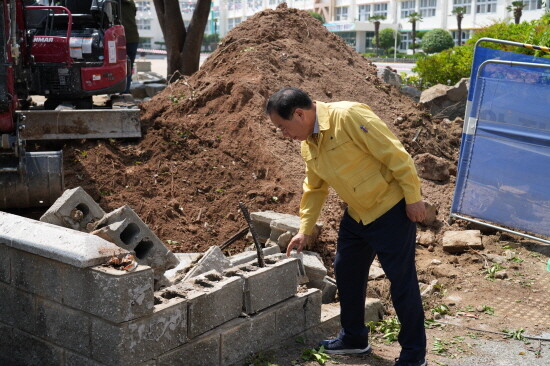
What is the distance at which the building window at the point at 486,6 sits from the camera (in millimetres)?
66188

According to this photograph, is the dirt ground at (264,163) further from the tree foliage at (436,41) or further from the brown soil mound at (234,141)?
the tree foliage at (436,41)

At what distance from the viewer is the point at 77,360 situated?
431cm

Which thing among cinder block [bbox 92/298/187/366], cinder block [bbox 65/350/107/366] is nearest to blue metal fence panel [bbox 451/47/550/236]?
cinder block [bbox 92/298/187/366]

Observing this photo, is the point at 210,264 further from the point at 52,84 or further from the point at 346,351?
the point at 52,84

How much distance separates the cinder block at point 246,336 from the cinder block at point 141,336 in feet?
1.21

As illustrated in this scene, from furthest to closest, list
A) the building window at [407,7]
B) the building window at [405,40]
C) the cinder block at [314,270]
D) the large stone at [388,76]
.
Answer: the building window at [407,7]
the building window at [405,40]
the large stone at [388,76]
the cinder block at [314,270]

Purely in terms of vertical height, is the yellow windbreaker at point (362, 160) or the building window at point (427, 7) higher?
the building window at point (427, 7)

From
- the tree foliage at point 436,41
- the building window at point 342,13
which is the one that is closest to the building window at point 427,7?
the building window at point 342,13

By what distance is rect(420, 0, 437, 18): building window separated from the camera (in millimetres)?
74688

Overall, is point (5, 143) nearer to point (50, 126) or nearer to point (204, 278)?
point (50, 126)

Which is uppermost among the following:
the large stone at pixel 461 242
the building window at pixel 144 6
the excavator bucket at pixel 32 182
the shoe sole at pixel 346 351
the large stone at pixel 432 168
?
the building window at pixel 144 6

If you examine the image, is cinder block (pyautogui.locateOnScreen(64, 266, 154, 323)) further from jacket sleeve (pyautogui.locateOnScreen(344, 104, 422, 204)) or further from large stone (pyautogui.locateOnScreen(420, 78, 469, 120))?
large stone (pyautogui.locateOnScreen(420, 78, 469, 120))

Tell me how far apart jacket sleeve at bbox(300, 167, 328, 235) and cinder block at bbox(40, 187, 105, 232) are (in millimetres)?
1614

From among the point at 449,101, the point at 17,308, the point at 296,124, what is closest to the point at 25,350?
the point at 17,308
